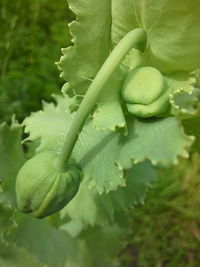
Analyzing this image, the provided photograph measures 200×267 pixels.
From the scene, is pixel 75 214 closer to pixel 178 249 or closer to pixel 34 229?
pixel 34 229

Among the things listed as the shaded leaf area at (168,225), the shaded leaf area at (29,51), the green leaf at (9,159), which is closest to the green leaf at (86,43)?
the green leaf at (9,159)

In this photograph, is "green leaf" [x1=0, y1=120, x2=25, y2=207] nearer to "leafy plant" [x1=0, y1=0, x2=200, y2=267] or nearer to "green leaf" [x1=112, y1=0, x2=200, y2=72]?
"leafy plant" [x1=0, y1=0, x2=200, y2=267]

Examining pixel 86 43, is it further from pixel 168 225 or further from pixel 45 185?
pixel 168 225

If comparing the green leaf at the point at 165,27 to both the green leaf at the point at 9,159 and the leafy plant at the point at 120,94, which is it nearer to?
the leafy plant at the point at 120,94

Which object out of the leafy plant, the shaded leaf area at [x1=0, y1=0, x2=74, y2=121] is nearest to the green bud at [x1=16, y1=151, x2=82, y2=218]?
the leafy plant

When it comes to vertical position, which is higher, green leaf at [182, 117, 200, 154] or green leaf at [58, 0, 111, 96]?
green leaf at [58, 0, 111, 96]

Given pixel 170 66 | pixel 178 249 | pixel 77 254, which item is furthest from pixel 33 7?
pixel 170 66
